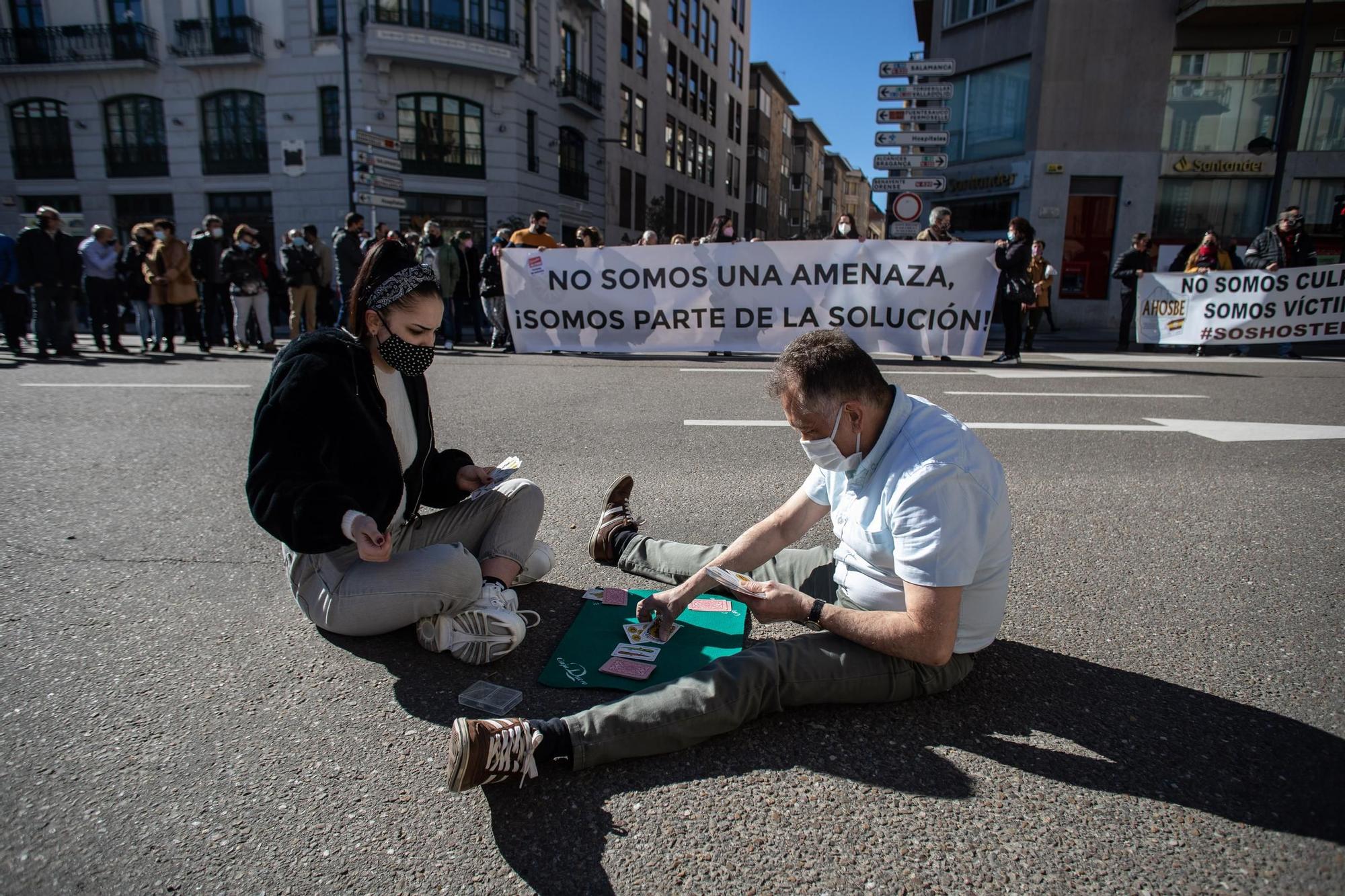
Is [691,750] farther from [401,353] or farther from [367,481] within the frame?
[401,353]

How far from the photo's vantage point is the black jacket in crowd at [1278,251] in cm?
1193

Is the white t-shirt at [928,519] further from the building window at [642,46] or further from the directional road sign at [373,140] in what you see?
the building window at [642,46]

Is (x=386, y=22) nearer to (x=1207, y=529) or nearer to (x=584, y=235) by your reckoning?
(x=584, y=235)

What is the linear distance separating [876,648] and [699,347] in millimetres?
9490

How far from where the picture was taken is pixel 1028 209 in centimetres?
2072

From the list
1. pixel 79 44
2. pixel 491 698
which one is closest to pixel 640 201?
pixel 79 44

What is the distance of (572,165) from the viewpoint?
106 feet

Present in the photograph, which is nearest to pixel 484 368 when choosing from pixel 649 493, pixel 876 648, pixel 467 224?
pixel 649 493

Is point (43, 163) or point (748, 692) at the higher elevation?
point (43, 163)

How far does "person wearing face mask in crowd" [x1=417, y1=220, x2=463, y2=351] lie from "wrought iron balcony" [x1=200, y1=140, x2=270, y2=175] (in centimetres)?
1779

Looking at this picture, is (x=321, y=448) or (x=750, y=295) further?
(x=750, y=295)

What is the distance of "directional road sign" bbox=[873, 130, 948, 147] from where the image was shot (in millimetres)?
14133

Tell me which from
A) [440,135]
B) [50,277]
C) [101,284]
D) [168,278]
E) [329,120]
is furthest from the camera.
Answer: [440,135]

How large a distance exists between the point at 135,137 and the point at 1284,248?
1346 inches
